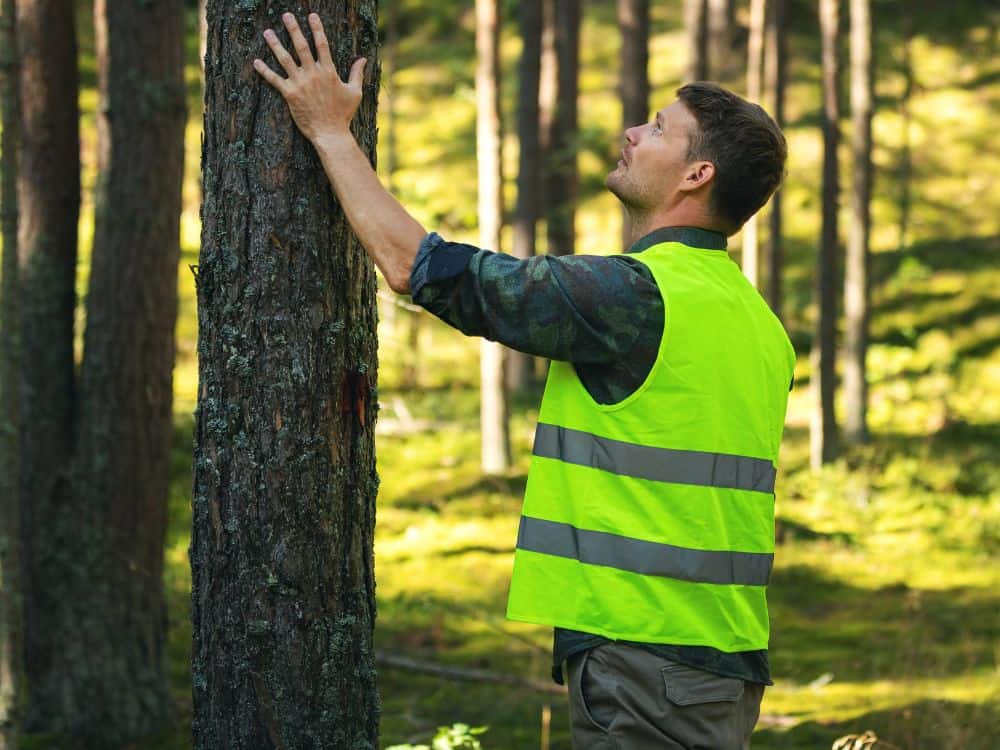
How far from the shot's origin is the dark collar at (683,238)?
11.0 ft

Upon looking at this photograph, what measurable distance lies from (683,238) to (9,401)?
3.68 metres

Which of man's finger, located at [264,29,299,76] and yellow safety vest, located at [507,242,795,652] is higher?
man's finger, located at [264,29,299,76]

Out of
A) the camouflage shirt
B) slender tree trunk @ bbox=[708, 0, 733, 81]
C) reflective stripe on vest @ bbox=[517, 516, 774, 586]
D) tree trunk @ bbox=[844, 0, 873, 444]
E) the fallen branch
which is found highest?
slender tree trunk @ bbox=[708, 0, 733, 81]

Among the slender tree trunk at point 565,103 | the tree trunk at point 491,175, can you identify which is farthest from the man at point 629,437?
the slender tree trunk at point 565,103

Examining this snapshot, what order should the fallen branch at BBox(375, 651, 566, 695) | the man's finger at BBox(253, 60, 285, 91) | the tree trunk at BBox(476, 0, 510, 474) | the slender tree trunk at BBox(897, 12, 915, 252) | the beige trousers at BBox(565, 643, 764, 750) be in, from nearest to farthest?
the beige trousers at BBox(565, 643, 764, 750) < the man's finger at BBox(253, 60, 285, 91) < the fallen branch at BBox(375, 651, 566, 695) < the tree trunk at BBox(476, 0, 510, 474) < the slender tree trunk at BBox(897, 12, 915, 252)

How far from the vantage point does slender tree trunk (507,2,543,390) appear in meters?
A: 19.1

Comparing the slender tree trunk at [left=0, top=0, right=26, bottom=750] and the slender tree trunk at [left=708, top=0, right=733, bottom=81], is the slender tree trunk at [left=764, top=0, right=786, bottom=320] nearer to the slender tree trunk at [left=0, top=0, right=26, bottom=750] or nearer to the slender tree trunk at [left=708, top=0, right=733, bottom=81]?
the slender tree trunk at [left=708, top=0, right=733, bottom=81]

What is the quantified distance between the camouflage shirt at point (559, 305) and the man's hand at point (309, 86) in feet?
1.44

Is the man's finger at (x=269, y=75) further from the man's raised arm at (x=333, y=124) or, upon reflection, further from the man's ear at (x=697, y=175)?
the man's ear at (x=697, y=175)

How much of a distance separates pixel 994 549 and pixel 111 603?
34.8 feet

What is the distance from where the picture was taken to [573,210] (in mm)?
21312

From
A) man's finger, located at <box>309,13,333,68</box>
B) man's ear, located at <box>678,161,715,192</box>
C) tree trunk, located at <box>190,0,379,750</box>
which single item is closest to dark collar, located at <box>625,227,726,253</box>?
man's ear, located at <box>678,161,715,192</box>

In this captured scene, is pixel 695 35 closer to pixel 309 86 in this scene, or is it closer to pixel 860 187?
pixel 860 187

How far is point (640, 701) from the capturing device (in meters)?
3.11
